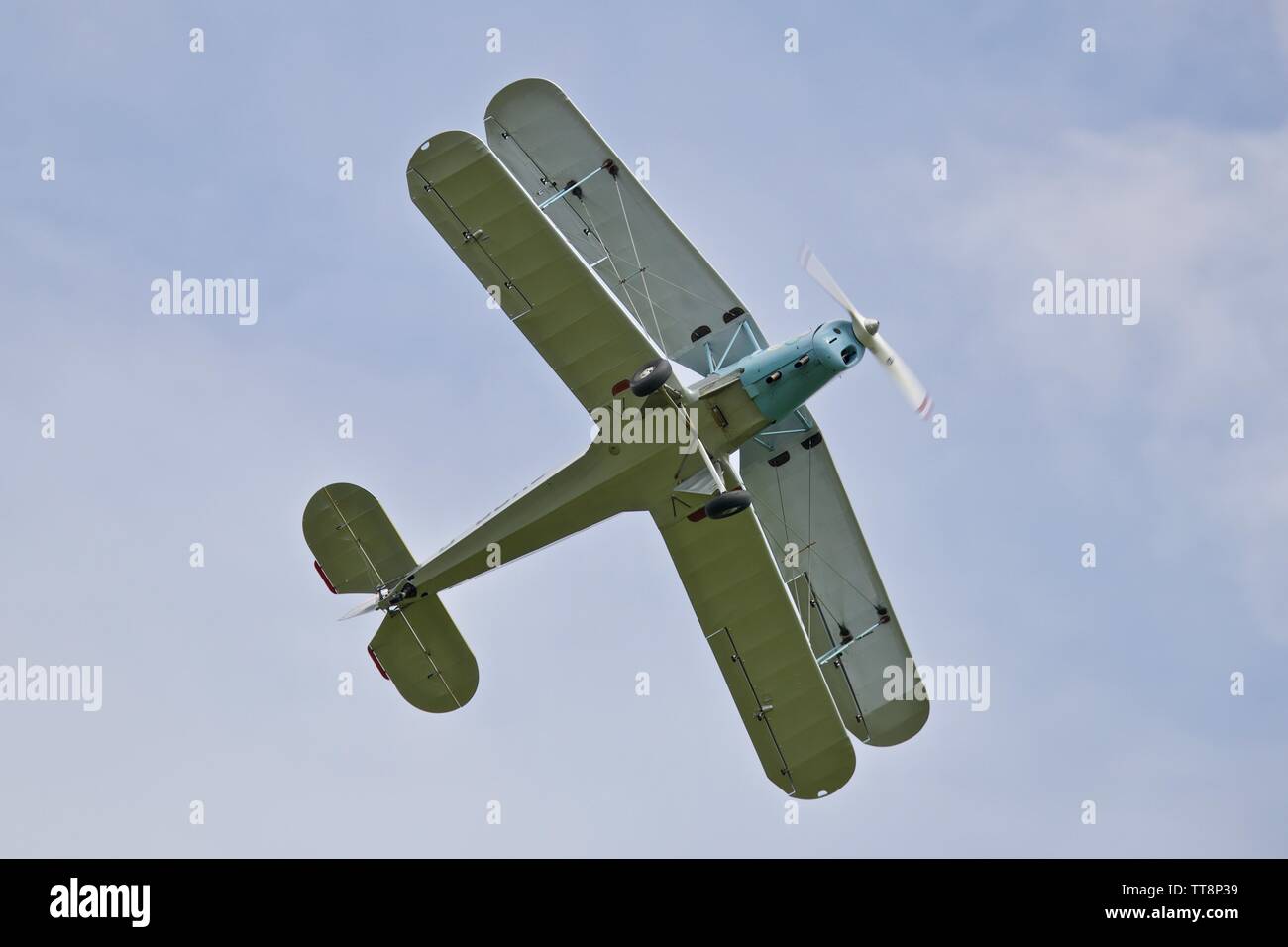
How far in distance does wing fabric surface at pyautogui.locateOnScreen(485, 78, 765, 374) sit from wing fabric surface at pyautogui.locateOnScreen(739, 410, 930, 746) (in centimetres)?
204

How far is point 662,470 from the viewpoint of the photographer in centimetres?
2761

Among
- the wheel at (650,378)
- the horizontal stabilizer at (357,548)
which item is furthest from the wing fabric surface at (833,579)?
the horizontal stabilizer at (357,548)

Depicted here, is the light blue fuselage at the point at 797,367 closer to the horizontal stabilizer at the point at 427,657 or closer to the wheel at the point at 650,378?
the wheel at the point at 650,378

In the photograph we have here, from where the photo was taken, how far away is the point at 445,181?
2669cm

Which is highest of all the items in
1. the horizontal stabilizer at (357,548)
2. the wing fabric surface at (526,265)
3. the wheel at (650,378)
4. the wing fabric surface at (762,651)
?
the wing fabric surface at (526,265)

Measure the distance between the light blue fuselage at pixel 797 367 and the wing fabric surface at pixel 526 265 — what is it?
64.3 inches

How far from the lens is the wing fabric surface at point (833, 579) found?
29.3 meters

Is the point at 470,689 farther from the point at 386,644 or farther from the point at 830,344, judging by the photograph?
the point at 830,344

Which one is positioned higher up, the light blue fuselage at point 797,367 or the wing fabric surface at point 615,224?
the wing fabric surface at point 615,224

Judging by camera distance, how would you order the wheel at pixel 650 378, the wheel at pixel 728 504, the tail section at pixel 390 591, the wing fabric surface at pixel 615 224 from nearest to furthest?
the wheel at pixel 728 504, the wheel at pixel 650 378, the wing fabric surface at pixel 615 224, the tail section at pixel 390 591

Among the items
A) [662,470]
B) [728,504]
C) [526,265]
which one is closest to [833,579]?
[662,470]

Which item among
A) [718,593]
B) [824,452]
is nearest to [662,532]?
[718,593]

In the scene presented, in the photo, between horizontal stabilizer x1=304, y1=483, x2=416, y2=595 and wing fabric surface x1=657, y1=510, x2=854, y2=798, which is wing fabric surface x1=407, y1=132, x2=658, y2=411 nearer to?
wing fabric surface x1=657, y1=510, x2=854, y2=798

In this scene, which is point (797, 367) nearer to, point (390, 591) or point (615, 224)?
point (615, 224)
